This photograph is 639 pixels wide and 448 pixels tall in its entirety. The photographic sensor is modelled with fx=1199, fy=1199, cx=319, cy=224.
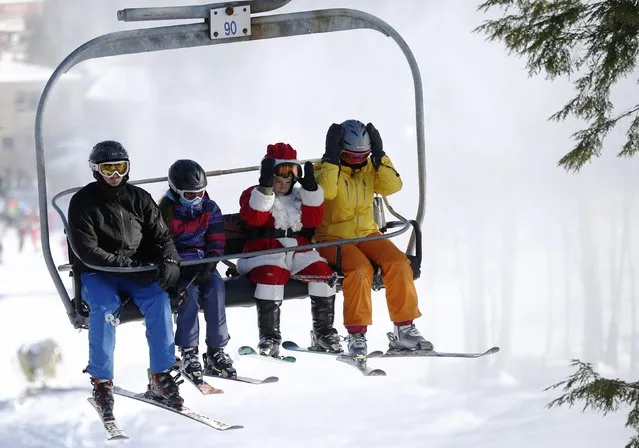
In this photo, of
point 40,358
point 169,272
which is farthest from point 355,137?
point 40,358

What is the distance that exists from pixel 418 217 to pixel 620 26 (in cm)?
251

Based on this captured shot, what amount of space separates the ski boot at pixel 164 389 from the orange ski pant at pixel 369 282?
114cm

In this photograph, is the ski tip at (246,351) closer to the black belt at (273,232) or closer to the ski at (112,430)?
the black belt at (273,232)

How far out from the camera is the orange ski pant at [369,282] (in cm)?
696

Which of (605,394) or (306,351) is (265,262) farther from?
(605,394)

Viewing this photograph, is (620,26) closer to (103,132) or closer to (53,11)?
(103,132)

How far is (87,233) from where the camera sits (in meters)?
6.25

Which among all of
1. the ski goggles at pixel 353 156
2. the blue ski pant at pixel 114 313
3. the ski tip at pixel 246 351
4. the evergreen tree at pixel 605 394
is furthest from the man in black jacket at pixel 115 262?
the evergreen tree at pixel 605 394

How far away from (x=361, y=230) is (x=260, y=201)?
72 cm

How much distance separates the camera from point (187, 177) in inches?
261

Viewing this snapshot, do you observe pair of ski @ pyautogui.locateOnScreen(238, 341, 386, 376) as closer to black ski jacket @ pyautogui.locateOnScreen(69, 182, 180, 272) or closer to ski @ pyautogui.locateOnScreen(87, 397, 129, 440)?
black ski jacket @ pyautogui.locateOnScreen(69, 182, 180, 272)

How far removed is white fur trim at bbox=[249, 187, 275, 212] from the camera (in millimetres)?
6914

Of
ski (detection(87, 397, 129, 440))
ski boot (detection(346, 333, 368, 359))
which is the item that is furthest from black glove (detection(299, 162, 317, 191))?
ski (detection(87, 397, 129, 440))

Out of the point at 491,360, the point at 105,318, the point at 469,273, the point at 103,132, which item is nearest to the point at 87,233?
the point at 105,318
